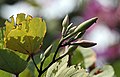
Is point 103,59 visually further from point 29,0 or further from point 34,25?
point 34,25

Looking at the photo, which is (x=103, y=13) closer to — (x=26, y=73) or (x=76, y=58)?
(x=76, y=58)

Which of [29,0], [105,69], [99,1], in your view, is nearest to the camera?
[105,69]

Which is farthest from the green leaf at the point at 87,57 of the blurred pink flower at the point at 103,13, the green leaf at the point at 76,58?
the blurred pink flower at the point at 103,13

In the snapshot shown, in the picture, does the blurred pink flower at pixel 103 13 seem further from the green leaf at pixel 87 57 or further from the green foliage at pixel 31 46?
the green foliage at pixel 31 46

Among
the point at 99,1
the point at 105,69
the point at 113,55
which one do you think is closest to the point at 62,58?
the point at 105,69

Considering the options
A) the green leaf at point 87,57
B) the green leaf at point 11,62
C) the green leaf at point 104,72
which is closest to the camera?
the green leaf at point 11,62

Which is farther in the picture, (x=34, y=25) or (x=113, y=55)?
(x=113, y=55)

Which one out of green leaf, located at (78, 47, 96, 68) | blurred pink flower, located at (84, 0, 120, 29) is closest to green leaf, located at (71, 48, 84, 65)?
green leaf, located at (78, 47, 96, 68)
